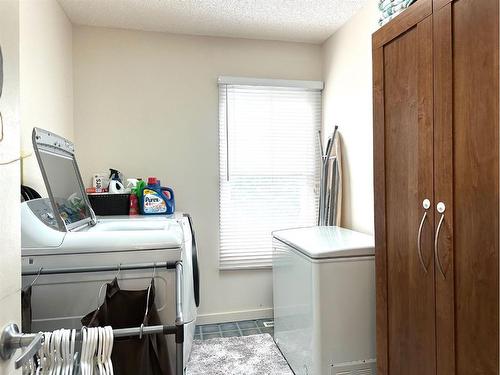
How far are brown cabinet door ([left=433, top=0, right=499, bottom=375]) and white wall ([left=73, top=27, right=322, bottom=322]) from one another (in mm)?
1908

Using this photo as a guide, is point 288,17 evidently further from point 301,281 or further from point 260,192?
point 301,281

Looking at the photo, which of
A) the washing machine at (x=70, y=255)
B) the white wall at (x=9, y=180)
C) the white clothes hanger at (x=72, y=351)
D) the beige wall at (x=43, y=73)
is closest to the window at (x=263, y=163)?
the beige wall at (x=43, y=73)

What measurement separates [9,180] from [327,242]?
5.51 feet

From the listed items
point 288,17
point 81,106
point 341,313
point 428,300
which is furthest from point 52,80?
point 428,300

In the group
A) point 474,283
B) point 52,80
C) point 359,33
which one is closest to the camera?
point 474,283

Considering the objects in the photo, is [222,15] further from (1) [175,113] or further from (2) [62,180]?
(2) [62,180]

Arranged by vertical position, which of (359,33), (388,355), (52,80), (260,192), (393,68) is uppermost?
(359,33)

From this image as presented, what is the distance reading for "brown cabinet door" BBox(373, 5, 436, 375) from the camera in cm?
132

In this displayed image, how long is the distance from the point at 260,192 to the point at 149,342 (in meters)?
1.87

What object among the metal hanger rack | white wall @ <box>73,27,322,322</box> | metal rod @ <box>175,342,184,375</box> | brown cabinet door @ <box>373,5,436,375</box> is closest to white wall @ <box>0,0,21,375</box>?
the metal hanger rack

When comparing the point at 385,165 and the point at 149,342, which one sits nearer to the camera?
the point at 149,342

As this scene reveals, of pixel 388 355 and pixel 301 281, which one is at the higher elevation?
pixel 301 281

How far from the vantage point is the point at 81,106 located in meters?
2.70

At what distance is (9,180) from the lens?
0.72 meters
